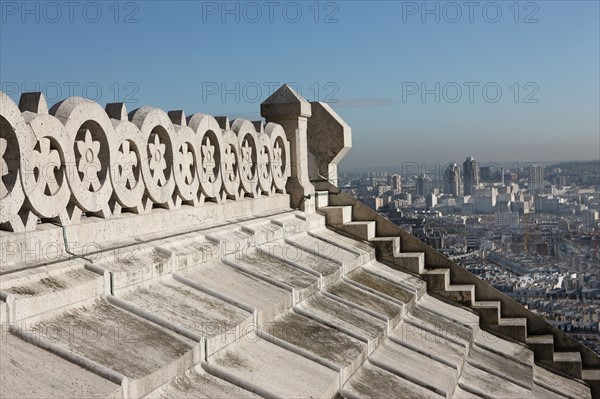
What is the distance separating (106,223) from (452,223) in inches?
510

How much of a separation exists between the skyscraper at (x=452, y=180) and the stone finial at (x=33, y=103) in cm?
1560

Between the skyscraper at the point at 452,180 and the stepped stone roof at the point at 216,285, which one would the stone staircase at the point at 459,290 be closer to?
the stepped stone roof at the point at 216,285

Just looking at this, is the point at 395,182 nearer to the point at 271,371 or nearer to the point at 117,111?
the point at 117,111

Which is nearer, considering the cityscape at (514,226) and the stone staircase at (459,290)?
the stone staircase at (459,290)

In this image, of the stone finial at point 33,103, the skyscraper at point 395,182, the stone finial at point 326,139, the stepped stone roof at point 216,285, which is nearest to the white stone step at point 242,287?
the stepped stone roof at point 216,285

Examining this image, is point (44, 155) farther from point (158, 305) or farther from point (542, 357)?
point (542, 357)

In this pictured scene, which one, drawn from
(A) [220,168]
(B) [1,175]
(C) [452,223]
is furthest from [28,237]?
(C) [452,223]

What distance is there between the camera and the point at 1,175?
14.0ft

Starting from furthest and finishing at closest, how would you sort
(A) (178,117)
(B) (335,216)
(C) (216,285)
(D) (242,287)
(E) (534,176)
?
(E) (534,176), (B) (335,216), (A) (178,117), (D) (242,287), (C) (216,285)

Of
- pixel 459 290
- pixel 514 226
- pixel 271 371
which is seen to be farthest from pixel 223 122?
pixel 514 226

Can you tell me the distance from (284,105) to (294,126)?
26 centimetres

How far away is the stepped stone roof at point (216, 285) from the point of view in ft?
13.3

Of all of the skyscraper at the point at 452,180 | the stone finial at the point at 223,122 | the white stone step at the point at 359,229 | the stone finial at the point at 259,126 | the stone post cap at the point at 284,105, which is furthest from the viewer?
the skyscraper at the point at 452,180

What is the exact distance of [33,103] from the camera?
15.0 feet
